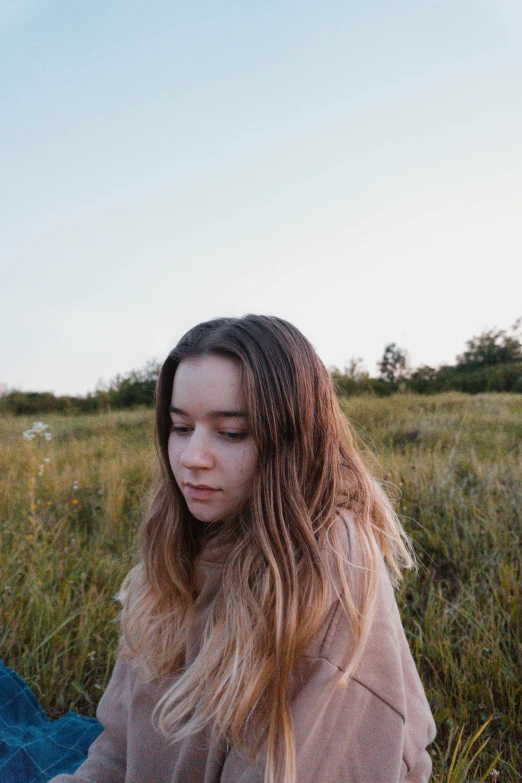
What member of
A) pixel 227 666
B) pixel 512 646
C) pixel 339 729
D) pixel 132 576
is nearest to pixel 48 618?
pixel 132 576

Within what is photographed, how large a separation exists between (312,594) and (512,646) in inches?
62.7

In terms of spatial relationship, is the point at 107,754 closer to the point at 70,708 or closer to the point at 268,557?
the point at 70,708

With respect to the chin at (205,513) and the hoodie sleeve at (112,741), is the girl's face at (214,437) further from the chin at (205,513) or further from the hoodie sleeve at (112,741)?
the hoodie sleeve at (112,741)

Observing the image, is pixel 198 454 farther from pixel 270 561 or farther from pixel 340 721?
pixel 340 721

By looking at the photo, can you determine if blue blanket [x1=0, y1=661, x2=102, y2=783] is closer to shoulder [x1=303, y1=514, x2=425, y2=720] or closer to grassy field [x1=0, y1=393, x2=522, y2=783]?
grassy field [x1=0, y1=393, x2=522, y2=783]

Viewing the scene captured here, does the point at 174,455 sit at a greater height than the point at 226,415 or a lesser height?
lesser

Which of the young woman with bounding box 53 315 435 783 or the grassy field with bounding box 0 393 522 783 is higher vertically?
the young woman with bounding box 53 315 435 783

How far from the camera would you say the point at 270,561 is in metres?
1.30

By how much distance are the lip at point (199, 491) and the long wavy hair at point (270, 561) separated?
4.1 inches

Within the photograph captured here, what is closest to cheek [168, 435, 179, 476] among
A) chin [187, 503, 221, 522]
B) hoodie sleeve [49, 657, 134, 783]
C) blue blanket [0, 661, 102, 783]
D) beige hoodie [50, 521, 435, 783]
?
chin [187, 503, 221, 522]

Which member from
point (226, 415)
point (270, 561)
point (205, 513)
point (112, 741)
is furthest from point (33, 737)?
point (226, 415)

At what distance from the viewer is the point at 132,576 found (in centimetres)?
191

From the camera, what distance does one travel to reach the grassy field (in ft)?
7.05

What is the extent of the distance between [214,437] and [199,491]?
0.48 feet
